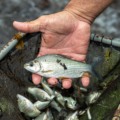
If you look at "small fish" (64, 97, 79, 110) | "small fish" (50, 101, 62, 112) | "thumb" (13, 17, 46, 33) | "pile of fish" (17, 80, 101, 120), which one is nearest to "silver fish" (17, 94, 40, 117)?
"pile of fish" (17, 80, 101, 120)

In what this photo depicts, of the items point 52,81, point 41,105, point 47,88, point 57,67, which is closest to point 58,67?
point 57,67

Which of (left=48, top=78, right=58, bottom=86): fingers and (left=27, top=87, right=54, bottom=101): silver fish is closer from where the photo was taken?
(left=48, top=78, right=58, bottom=86): fingers

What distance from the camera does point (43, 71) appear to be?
3264 mm

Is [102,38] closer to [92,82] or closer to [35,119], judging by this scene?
[92,82]

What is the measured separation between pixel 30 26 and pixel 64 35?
40cm

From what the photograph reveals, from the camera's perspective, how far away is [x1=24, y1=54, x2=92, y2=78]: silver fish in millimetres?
3260

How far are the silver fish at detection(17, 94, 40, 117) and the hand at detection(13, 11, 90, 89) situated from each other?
9.1 inches

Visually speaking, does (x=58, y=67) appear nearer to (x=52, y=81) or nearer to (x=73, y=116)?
(x=52, y=81)

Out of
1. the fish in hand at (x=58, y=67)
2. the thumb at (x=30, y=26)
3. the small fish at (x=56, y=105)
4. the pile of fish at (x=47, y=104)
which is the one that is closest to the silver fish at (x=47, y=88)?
the pile of fish at (x=47, y=104)

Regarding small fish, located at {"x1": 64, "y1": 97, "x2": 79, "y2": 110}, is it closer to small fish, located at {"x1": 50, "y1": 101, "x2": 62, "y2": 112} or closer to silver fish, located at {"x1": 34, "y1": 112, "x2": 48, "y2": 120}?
small fish, located at {"x1": 50, "y1": 101, "x2": 62, "y2": 112}

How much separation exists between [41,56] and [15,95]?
19.2 inches

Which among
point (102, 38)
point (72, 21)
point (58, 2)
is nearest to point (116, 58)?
point (102, 38)

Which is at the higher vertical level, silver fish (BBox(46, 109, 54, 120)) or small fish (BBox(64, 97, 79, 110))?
small fish (BBox(64, 97, 79, 110))

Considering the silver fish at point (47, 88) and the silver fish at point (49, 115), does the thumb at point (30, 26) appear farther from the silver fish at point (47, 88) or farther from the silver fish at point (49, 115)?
the silver fish at point (49, 115)
